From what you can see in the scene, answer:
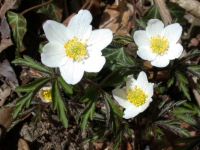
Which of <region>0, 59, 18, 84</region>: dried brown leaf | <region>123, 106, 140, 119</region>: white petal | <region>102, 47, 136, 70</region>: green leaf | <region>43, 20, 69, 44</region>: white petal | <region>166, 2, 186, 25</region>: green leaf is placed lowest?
<region>0, 59, 18, 84</region>: dried brown leaf

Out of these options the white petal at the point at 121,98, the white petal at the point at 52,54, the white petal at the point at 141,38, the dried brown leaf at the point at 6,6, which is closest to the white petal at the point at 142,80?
the white petal at the point at 121,98

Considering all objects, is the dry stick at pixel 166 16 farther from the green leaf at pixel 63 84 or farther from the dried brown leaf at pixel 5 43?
the dried brown leaf at pixel 5 43

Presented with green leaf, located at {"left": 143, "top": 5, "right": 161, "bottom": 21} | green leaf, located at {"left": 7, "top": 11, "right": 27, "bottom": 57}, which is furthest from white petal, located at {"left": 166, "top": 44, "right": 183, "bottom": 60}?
green leaf, located at {"left": 7, "top": 11, "right": 27, "bottom": 57}

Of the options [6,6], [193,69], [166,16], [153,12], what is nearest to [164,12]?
[166,16]

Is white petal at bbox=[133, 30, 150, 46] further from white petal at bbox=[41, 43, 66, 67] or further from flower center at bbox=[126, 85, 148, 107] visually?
white petal at bbox=[41, 43, 66, 67]

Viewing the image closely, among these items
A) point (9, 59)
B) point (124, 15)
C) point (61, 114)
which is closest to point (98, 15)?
point (124, 15)
